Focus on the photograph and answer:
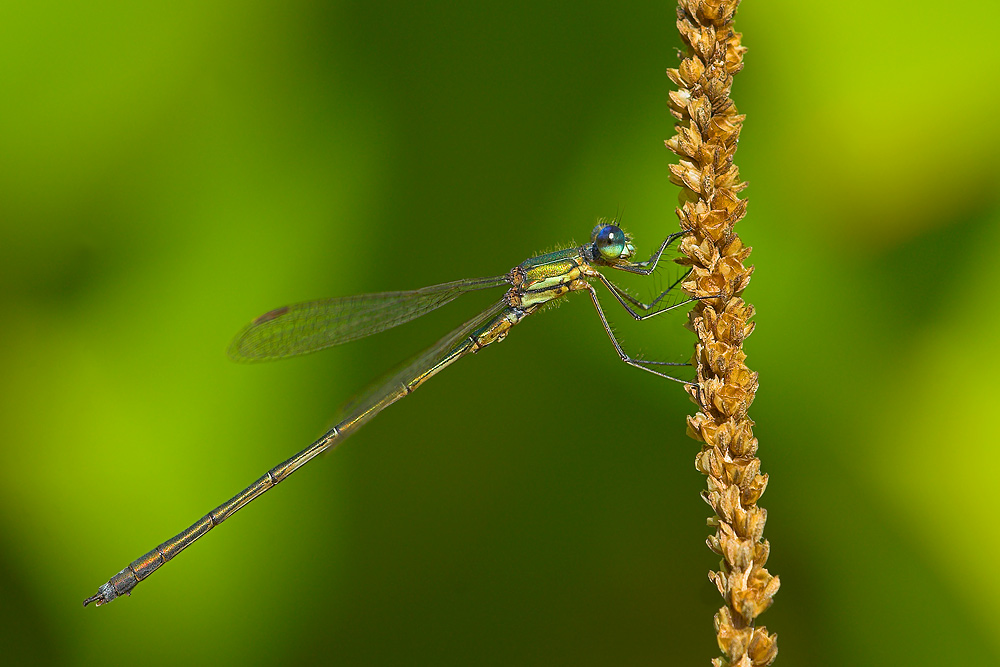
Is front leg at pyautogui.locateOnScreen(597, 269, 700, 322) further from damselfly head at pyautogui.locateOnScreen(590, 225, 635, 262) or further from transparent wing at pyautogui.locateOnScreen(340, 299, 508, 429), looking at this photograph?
transparent wing at pyautogui.locateOnScreen(340, 299, 508, 429)

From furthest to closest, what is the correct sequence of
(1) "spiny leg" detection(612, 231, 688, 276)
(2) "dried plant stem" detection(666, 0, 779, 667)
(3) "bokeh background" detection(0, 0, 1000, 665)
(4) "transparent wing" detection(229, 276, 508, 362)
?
(4) "transparent wing" detection(229, 276, 508, 362) → (3) "bokeh background" detection(0, 0, 1000, 665) → (1) "spiny leg" detection(612, 231, 688, 276) → (2) "dried plant stem" detection(666, 0, 779, 667)

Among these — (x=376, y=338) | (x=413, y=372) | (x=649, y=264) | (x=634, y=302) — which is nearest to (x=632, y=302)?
(x=634, y=302)

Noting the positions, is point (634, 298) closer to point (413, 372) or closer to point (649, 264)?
point (649, 264)

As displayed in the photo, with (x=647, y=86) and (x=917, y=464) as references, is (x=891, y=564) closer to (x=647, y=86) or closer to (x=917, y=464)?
(x=917, y=464)

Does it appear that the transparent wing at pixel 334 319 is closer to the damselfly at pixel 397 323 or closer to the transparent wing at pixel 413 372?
the damselfly at pixel 397 323

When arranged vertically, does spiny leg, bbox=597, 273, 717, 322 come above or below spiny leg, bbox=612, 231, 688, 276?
below

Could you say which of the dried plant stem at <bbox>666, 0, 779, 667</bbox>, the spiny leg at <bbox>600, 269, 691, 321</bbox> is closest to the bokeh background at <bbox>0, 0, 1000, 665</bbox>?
the spiny leg at <bbox>600, 269, 691, 321</bbox>

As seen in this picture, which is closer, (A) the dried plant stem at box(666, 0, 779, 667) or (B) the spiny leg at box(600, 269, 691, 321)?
(A) the dried plant stem at box(666, 0, 779, 667)

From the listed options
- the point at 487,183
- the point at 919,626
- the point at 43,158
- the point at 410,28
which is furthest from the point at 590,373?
the point at 43,158
